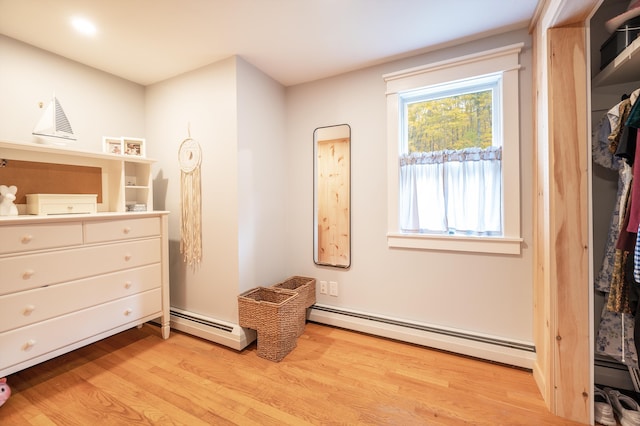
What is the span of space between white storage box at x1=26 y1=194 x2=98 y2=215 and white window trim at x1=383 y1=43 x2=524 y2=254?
88.3 inches

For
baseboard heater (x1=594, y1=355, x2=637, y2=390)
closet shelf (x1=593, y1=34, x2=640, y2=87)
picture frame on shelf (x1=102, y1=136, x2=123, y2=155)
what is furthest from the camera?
picture frame on shelf (x1=102, y1=136, x2=123, y2=155)

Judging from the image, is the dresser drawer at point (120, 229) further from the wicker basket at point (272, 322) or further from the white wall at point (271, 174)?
the wicker basket at point (272, 322)

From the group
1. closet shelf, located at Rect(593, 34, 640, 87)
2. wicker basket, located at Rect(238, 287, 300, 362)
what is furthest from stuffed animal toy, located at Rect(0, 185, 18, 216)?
closet shelf, located at Rect(593, 34, 640, 87)

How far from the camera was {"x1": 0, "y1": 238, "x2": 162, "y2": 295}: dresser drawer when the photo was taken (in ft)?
4.63

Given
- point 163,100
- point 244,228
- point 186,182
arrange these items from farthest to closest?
point 163,100, point 186,182, point 244,228

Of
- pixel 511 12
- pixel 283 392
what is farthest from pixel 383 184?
pixel 283 392

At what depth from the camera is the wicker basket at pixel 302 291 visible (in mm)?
2074

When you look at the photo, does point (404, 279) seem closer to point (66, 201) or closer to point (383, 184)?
point (383, 184)

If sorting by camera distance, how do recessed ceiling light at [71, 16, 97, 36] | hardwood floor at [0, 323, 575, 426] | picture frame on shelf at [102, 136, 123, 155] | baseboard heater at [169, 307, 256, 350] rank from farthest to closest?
picture frame on shelf at [102, 136, 123, 155], baseboard heater at [169, 307, 256, 350], recessed ceiling light at [71, 16, 97, 36], hardwood floor at [0, 323, 575, 426]

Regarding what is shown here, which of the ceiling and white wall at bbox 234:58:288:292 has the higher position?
the ceiling

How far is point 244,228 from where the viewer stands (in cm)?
206

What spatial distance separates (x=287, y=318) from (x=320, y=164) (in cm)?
132

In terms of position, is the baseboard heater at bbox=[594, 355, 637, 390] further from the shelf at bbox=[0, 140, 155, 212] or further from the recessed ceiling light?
the recessed ceiling light

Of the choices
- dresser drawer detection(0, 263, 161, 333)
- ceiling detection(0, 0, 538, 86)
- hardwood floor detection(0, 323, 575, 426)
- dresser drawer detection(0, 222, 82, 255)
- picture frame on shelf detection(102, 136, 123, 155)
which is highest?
ceiling detection(0, 0, 538, 86)
